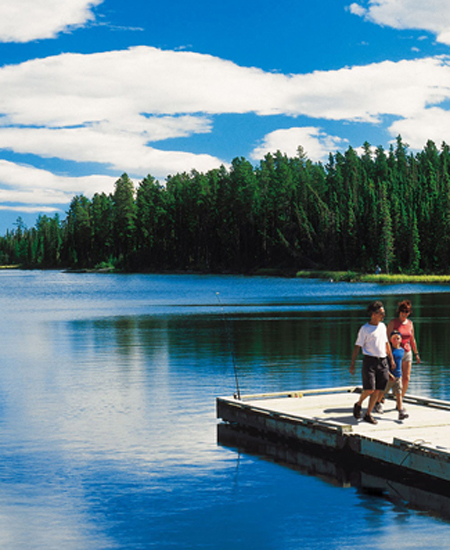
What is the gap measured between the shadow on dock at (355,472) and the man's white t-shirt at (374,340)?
1.84 meters

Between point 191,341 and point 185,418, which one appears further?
point 191,341

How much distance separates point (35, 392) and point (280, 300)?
48.9 metres

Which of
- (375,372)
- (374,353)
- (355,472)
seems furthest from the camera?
(375,372)

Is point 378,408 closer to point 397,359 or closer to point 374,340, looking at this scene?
point 397,359

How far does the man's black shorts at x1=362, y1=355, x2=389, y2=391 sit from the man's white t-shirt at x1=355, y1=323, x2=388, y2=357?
5.1 inches

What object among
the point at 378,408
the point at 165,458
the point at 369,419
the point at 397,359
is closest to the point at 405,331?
the point at 397,359

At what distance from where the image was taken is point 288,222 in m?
166

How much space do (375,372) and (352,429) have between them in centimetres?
112

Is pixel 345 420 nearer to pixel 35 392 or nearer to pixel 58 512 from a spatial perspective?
pixel 58 512

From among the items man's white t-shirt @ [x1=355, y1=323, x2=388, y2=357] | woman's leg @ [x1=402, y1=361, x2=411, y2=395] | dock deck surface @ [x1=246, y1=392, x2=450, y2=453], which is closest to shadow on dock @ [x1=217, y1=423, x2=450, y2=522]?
dock deck surface @ [x1=246, y1=392, x2=450, y2=453]

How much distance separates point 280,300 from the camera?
7125 cm

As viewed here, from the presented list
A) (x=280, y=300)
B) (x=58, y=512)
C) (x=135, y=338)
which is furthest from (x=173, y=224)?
(x=58, y=512)

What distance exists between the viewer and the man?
45.7 feet

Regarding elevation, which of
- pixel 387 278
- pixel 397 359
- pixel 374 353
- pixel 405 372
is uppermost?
pixel 387 278
